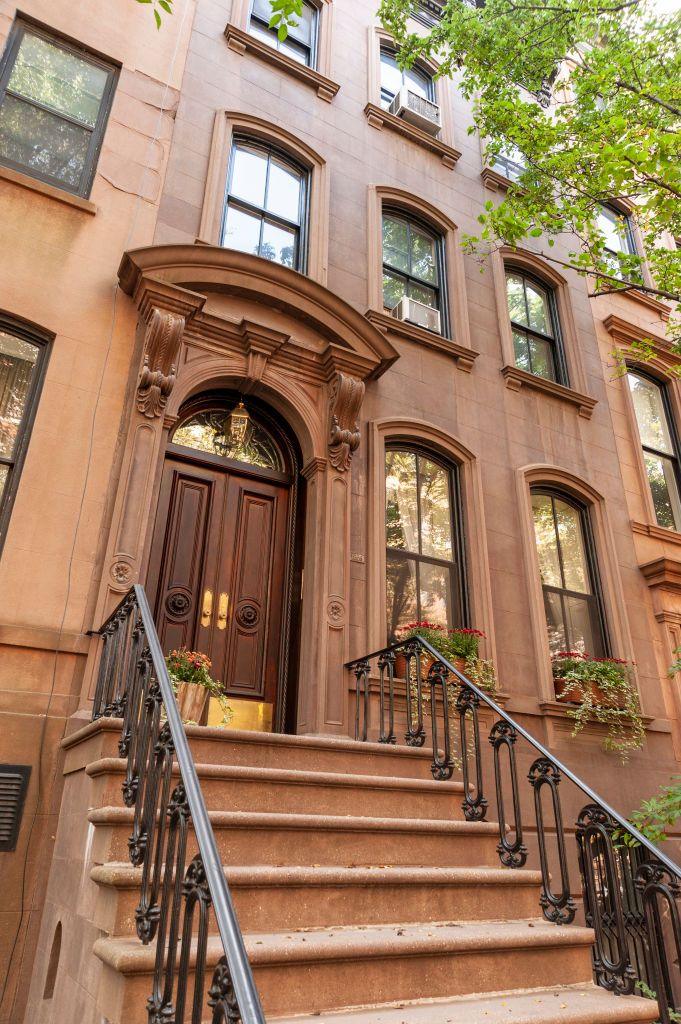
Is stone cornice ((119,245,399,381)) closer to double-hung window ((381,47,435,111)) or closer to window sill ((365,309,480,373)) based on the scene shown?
window sill ((365,309,480,373))

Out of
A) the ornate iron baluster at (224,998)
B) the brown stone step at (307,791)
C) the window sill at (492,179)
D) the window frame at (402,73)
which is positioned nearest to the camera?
the ornate iron baluster at (224,998)

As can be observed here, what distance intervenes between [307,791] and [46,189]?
5620 millimetres

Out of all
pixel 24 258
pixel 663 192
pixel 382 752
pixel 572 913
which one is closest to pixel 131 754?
pixel 382 752

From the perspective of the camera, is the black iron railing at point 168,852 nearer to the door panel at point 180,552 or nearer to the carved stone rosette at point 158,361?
the door panel at point 180,552

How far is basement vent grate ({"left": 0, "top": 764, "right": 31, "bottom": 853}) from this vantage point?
430 centimetres

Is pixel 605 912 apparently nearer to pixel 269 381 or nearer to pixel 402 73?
pixel 269 381

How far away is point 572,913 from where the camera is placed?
3.75 meters

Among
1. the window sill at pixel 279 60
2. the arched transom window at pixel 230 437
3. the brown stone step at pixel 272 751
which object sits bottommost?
the brown stone step at pixel 272 751

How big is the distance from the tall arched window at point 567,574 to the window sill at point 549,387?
1363mm

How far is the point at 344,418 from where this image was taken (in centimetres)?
682

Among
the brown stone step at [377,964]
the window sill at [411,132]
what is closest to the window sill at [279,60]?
the window sill at [411,132]

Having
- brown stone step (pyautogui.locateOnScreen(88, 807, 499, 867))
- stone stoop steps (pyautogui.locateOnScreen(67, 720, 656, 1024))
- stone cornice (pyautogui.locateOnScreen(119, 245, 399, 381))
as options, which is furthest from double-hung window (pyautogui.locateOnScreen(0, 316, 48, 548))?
brown stone step (pyautogui.locateOnScreen(88, 807, 499, 867))

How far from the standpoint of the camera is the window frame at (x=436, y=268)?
8695 millimetres

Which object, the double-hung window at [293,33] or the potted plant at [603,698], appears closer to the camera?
the potted plant at [603,698]
